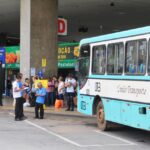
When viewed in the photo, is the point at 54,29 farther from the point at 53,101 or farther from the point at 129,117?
the point at 129,117

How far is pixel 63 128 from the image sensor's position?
1633 cm

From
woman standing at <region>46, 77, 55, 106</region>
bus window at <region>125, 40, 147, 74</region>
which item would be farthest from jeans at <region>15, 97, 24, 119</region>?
woman standing at <region>46, 77, 55, 106</region>

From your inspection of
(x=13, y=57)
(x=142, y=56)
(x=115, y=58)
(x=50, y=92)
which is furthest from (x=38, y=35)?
(x=142, y=56)

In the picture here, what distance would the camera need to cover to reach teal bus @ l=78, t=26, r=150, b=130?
40.3 feet

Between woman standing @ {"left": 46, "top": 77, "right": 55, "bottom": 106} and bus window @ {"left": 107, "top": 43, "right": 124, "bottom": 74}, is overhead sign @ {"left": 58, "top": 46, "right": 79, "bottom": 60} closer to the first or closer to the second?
woman standing @ {"left": 46, "top": 77, "right": 55, "bottom": 106}

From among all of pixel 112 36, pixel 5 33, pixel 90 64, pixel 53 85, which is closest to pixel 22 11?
pixel 53 85

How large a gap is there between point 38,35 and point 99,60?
443 inches

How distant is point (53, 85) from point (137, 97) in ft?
45.0

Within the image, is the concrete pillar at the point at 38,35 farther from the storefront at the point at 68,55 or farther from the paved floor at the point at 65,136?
the paved floor at the point at 65,136

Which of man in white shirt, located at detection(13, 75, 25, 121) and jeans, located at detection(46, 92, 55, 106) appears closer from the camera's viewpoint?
man in white shirt, located at detection(13, 75, 25, 121)

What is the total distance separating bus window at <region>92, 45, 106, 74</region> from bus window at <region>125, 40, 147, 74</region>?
180 cm

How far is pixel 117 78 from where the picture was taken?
1383cm

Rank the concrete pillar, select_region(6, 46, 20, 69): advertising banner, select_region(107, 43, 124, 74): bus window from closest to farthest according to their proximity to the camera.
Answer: select_region(107, 43, 124, 74): bus window < the concrete pillar < select_region(6, 46, 20, 69): advertising banner

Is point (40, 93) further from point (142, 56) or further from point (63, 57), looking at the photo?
point (63, 57)
